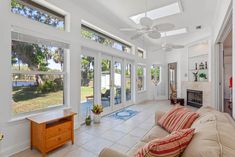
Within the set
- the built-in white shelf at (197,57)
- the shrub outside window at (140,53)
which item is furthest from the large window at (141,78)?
the built-in white shelf at (197,57)

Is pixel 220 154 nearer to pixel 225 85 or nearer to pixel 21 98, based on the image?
pixel 21 98

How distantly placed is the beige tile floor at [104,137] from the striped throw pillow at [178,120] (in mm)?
898

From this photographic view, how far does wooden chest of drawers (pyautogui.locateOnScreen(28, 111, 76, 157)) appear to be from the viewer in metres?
2.35

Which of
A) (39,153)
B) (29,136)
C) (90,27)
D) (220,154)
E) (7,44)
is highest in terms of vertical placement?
(90,27)

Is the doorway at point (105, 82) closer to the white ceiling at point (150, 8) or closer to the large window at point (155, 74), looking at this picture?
the white ceiling at point (150, 8)

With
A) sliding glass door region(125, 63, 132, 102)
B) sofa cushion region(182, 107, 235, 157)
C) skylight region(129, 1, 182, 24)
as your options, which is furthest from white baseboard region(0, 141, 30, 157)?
sliding glass door region(125, 63, 132, 102)

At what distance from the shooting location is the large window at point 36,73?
8.62ft

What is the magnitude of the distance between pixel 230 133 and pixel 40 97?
10.2ft

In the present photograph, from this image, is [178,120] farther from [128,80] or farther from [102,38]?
[128,80]

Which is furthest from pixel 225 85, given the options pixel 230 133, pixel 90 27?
pixel 90 27

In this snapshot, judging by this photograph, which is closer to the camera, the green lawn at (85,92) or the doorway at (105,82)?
the green lawn at (85,92)

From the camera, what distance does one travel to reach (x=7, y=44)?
7.83ft

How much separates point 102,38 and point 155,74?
4509 millimetres

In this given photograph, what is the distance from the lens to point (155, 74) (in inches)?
326
